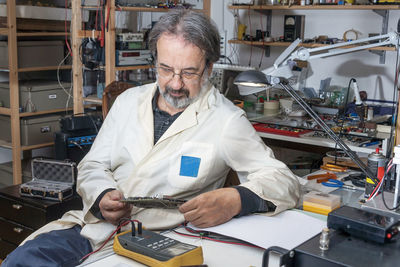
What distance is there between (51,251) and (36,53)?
9.12ft

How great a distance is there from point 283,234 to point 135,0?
8.19 ft

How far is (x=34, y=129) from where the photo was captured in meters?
3.98

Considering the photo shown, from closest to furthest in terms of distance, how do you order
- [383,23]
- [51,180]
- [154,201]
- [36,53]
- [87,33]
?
A: 1. [154,201]
2. [51,180]
3. [87,33]
4. [383,23]
5. [36,53]

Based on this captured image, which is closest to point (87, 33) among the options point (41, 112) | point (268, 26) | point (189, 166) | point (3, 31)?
point (3, 31)

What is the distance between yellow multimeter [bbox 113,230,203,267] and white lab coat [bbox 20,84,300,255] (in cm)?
36

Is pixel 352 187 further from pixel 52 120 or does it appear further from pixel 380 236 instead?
pixel 52 120

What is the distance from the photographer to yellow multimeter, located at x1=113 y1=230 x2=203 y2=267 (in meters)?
1.19

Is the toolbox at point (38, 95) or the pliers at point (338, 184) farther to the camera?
the toolbox at point (38, 95)

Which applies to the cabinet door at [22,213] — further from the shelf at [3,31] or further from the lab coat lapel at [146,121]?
the shelf at [3,31]

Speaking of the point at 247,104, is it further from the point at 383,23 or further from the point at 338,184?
the point at 338,184

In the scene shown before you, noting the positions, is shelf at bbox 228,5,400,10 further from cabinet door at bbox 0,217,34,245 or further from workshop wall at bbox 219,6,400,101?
cabinet door at bbox 0,217,34,245

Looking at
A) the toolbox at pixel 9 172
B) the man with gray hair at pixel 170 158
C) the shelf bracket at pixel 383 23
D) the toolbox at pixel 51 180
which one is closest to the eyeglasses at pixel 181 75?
the man with gray hair at pixel 170 158

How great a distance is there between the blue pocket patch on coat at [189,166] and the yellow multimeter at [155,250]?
465 millimetres

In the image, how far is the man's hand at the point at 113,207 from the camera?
63.1 inches
